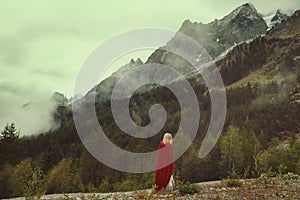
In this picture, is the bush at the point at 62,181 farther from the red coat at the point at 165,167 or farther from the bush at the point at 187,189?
the bush at the point at 187,189

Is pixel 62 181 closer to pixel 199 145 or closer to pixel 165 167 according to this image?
pixel 199 145

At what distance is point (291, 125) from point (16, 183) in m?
82.1

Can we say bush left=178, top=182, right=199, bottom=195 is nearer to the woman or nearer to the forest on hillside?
the woman

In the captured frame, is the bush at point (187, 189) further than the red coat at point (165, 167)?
No

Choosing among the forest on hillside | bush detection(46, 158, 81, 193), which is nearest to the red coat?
the forest on hillside

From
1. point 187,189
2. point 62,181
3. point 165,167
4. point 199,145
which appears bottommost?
point 187,189

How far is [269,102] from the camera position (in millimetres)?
124250

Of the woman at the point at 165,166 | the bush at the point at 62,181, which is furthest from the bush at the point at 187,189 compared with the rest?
the bush at the point at 62,181

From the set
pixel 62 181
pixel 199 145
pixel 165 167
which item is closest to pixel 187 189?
pixel 165 167

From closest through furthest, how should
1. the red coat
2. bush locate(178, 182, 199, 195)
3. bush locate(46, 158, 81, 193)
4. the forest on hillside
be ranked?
bush locate(178, 182, 199, 195), the red coat, the forest on hillside, bush locate(46, 158, 81, 193)

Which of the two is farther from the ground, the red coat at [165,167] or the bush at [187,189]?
the red coat at [165,167]

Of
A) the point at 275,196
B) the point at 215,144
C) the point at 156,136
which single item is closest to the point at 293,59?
the point at 156,136

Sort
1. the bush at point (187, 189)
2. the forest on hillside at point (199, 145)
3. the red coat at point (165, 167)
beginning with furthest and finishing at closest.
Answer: the forest on hillside at point (199, 145), the red coat at point (165, 167), the bush at point (187, 189)

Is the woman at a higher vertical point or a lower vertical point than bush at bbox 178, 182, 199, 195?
higher
